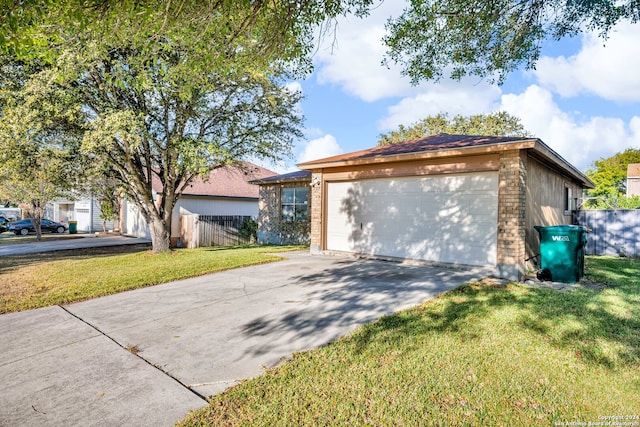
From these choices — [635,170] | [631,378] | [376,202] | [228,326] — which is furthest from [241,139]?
[635,170]

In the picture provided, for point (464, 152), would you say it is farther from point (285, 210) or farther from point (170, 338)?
point (285, 210)

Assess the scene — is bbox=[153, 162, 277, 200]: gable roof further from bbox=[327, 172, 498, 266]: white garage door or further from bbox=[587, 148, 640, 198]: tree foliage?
bbox=[587, 148, 640, 198]: tree foliage

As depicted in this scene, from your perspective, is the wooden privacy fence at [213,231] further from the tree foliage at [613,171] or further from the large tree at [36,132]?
the tree foliage at [613,171]

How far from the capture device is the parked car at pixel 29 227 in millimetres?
24047

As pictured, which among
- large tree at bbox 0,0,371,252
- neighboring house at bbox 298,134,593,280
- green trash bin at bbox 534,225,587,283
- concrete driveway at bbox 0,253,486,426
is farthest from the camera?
neighboring house at bbox 298,134,593,280

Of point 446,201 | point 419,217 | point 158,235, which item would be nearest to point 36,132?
point 158,235

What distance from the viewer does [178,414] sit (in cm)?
268

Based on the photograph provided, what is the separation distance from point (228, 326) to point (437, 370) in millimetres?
2699

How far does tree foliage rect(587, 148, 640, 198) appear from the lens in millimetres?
36188

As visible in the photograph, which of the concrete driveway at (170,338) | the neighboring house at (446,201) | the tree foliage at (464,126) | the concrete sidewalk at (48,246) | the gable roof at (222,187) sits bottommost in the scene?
the concrete driveway at (170,338)

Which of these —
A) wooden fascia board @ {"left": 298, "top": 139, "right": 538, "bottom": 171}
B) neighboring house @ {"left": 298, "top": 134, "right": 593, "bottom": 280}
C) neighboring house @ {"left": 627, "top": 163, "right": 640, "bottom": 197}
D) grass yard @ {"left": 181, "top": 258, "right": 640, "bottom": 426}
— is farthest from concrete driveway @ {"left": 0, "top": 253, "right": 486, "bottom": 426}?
neighboring house @ {"left": 627, "top": 163, "right": 640, "bottom": 197}

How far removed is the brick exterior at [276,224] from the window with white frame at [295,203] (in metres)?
0.18

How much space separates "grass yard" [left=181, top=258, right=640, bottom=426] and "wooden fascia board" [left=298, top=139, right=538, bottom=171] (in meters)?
3.47

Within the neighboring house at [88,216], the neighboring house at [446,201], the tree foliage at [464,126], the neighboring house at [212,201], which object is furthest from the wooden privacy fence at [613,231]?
A: the neighboring house at [88,216]
